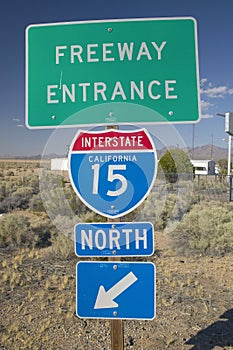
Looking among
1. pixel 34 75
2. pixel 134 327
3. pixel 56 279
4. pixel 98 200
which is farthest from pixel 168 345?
pixel 34 75

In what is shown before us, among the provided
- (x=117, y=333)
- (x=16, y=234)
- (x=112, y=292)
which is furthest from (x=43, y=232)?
(x=112, y=292)

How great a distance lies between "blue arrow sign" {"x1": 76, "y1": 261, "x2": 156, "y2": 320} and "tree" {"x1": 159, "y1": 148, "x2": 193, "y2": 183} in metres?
0.45

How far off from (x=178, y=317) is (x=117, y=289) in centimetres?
322

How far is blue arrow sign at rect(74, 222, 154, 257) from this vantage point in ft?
5.64

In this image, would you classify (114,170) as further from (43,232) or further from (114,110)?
(43,232)

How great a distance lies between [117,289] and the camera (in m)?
1.73

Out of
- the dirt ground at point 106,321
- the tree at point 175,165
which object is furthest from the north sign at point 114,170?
the dirt ground at point 106,321

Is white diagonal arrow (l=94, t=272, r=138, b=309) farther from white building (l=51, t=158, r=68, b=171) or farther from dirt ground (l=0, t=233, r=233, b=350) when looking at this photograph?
dirt ground (l=0, t=233, r=233, b=350)

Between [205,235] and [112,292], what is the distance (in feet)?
22.5

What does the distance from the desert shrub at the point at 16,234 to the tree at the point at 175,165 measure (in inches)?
256

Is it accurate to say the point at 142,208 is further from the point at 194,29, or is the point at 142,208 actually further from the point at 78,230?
the point at 194,29

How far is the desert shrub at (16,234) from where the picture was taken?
7.98 metres

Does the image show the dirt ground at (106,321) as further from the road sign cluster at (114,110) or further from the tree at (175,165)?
the tree at (175,165)

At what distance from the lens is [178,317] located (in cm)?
459
